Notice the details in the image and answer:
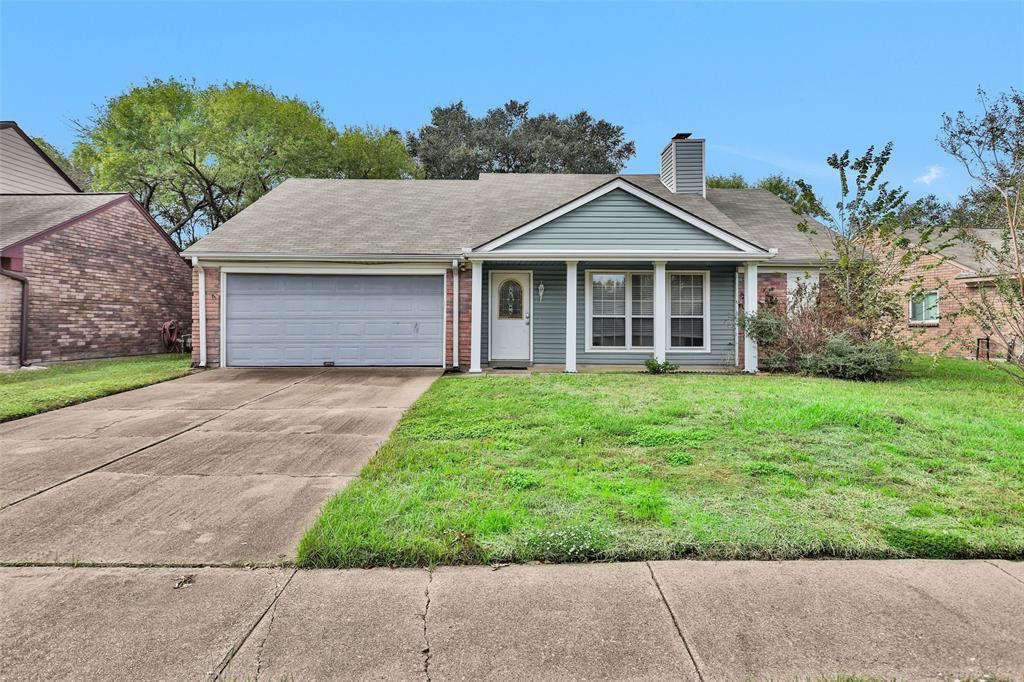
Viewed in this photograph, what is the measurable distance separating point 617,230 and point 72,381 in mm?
10952

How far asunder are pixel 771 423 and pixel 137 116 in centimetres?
2953

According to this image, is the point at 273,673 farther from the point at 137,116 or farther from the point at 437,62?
the point at 437,62

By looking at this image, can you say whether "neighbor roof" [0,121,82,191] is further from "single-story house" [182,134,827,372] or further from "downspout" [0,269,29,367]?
"single-story house" [182,134,827,372]

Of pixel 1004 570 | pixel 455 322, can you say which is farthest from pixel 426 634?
pixel 455 322

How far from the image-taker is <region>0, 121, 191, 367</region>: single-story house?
470 inches

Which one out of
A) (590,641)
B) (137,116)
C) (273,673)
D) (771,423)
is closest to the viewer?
(273,673)

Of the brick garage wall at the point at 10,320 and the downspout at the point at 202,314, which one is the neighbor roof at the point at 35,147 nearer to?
the brick garage wall at the point at 10,320

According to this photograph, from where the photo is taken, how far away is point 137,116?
78.9ft

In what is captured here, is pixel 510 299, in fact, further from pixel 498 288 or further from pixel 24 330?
pixel 24 330

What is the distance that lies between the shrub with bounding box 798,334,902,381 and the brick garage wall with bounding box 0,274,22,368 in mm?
17167

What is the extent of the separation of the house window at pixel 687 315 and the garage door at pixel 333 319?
5.35 metres

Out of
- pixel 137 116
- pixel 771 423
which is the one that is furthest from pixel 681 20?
pixel 137 116

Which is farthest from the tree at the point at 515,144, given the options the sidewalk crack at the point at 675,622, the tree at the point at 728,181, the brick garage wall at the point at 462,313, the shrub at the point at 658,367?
the sidewalk crack at the point at 675,622

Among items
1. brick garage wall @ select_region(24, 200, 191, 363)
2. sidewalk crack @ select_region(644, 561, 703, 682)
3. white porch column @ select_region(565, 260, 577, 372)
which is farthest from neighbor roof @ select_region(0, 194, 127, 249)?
sidewalk crack @ select_region(644, 561, 703, 682)
